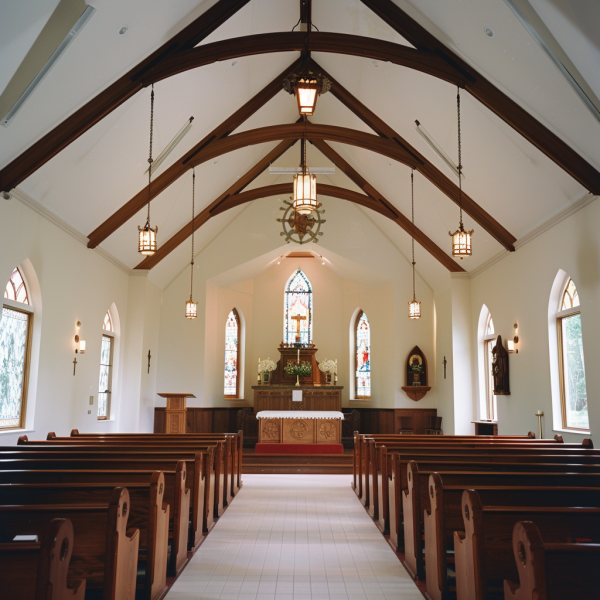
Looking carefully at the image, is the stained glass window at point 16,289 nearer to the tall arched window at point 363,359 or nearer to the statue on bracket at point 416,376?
the statue on bracket at point 416,376

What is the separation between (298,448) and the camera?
39.8 ft

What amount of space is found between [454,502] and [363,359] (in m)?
11.8

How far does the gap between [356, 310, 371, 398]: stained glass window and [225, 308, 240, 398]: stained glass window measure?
10.4 feet

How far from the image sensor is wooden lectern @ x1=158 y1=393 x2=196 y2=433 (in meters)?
11.6

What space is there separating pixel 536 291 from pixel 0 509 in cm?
819

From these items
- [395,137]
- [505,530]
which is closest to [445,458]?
[505,530]

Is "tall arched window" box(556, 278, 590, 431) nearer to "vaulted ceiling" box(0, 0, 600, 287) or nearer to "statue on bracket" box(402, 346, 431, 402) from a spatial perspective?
"vaulted ceiling" box(0, 0, 600, 287)

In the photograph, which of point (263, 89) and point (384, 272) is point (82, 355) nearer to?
point (263, 89)

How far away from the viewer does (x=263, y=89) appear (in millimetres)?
9562

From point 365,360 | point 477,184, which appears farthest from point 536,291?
point 365,360

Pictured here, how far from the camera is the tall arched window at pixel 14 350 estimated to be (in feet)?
24.8

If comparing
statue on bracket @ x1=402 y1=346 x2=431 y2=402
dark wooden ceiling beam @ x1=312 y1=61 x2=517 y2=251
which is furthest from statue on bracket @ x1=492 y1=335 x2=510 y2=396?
statue on bracket @ x1=402 y1=346 x2=431 y2=402

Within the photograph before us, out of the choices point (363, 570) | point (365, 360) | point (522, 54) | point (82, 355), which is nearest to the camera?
point (363, 570)

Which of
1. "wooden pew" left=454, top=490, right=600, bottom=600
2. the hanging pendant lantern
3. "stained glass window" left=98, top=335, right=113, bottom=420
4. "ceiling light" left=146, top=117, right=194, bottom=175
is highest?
"ceiling light" left=146, top=117, right=194, bottom=175
